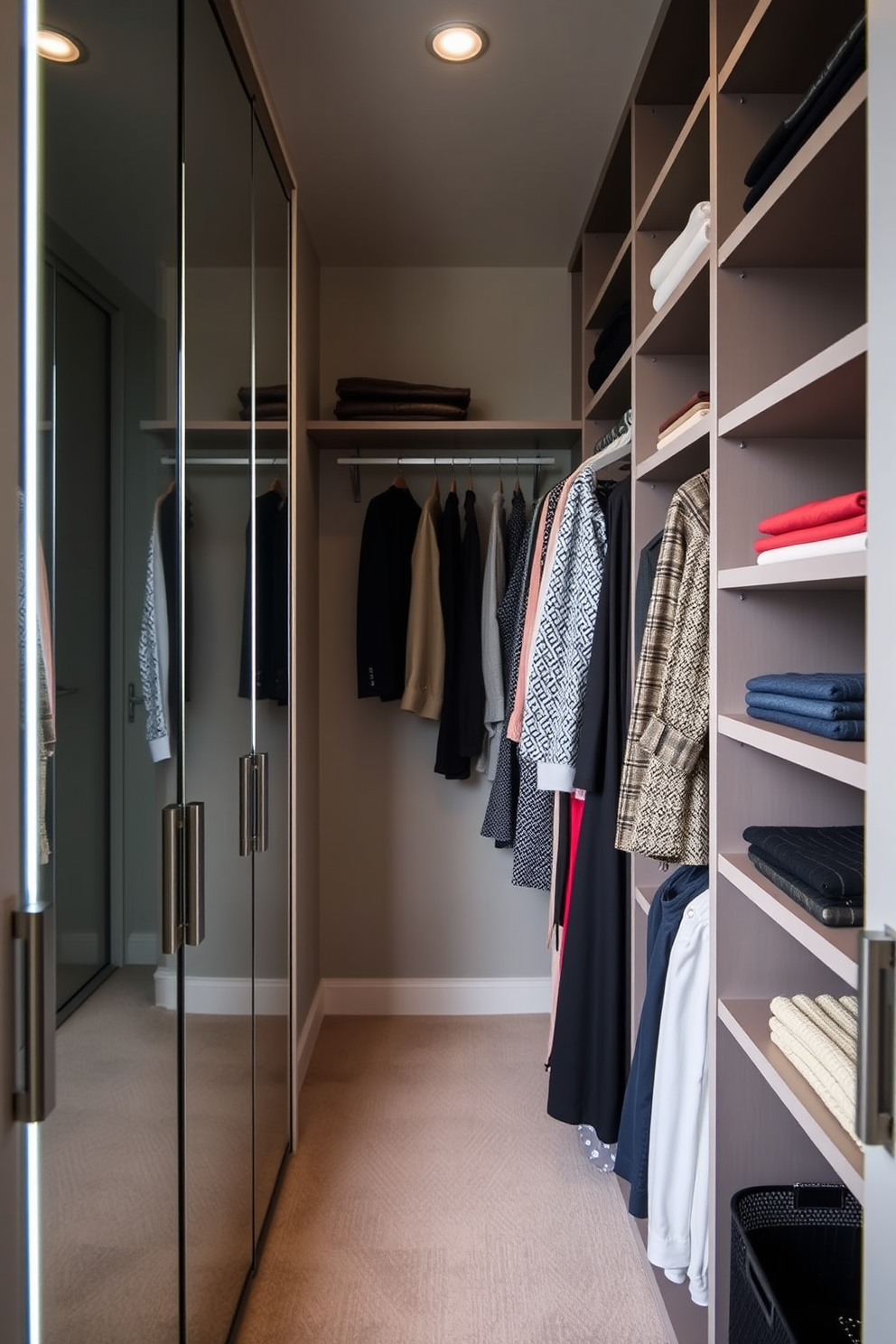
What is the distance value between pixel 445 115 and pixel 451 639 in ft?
4.90

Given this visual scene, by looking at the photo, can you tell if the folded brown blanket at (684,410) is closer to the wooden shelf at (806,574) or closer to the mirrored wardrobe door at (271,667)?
the wooden shelf at (806,574)

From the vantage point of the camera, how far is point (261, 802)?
1.91m

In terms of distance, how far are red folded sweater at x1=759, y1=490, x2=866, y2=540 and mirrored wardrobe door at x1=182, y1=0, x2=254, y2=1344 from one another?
882mm

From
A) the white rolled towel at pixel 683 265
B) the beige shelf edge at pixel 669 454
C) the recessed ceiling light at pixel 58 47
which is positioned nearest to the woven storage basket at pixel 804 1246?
the beige shelf edge at pixel 669 454

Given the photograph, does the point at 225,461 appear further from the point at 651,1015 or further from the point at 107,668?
the point at 651,1015

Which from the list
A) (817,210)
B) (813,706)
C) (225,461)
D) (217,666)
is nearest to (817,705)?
(813,706)

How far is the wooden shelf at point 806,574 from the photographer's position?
891mm

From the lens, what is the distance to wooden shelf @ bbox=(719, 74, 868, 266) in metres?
0.99

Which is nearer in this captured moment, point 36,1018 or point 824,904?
point 36,1018

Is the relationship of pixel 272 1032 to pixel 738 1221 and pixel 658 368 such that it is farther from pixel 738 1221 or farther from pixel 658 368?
pixel 658 368

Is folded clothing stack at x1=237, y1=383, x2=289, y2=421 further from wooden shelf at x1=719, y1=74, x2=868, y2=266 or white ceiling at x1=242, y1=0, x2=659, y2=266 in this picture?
wooden shelf at x1=719, y1=74, x2=868, y2=266

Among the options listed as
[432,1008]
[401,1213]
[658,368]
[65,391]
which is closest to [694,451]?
[658,368]

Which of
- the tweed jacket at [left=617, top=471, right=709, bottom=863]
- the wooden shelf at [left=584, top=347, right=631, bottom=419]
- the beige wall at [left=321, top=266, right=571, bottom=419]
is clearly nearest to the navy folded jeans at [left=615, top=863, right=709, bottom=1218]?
the tweed jacket at [left=617, top=471, right=709, bottom=863]

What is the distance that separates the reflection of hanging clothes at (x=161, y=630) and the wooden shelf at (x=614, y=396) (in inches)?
47.5
